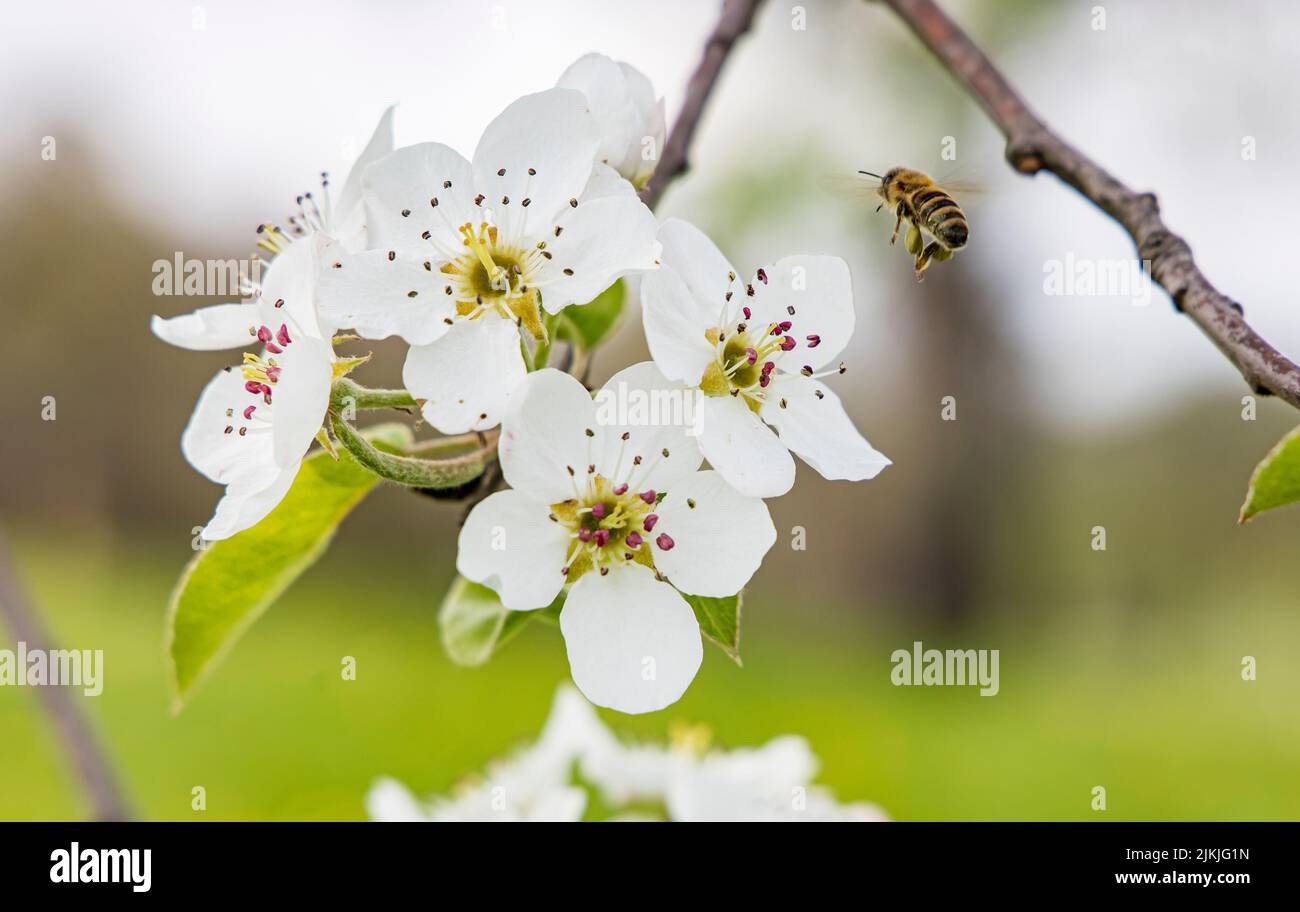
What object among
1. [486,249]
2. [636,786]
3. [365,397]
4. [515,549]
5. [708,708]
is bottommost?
[708,708]

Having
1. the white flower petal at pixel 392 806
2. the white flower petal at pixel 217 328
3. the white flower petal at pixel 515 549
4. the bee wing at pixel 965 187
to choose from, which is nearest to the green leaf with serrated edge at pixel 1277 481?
the white flower petal at pixel 515 549

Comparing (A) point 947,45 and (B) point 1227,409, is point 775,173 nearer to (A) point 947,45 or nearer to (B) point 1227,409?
(B) point 1227,409

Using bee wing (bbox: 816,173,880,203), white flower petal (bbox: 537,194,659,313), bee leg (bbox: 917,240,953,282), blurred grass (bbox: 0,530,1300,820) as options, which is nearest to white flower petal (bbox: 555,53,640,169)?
white flower petal (bbox: 537,194,659,313)

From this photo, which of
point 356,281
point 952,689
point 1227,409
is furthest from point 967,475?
point 356,281

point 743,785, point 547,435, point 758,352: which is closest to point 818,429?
point 758,352

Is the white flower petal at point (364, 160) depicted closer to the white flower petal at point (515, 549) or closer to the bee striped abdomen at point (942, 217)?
the white flower petal at point (515, 549)

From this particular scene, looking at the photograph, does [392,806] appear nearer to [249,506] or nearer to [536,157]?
[249,506]

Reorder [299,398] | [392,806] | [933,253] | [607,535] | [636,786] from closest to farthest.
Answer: [299,398] < [607,535] < [933,253] < [392,806] < [636,786]
